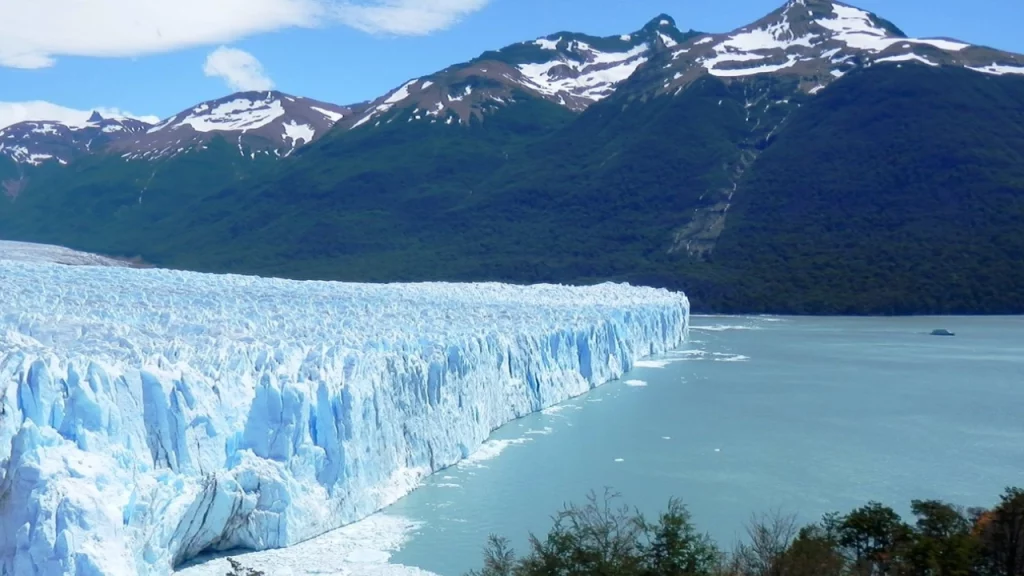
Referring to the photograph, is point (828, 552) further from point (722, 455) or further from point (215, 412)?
point (722, 455)

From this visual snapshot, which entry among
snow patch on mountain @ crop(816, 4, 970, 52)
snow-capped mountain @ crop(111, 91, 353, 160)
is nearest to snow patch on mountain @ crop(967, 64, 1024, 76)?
snow patch on mountain @ crop(816, 4, 970, 52)

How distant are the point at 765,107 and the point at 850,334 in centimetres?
2522

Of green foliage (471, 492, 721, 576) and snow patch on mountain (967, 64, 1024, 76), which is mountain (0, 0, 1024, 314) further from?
green foliage (471, 492, 721, 576)

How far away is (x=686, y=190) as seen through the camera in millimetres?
43062

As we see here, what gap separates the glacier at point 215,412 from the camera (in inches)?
239

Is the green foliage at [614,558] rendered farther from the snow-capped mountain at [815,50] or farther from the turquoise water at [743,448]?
the snow-capped mountain at [815,50]

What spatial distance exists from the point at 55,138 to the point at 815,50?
64915 mm

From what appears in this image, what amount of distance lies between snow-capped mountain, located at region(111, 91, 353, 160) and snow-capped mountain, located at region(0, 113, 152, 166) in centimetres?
360

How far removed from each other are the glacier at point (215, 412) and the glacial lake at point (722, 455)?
0.35m

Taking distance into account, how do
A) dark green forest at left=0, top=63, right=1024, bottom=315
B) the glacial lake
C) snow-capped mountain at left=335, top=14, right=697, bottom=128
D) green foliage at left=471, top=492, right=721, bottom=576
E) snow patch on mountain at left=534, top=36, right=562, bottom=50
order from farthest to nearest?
snow patch on mountain at left=534, top=36, right=562, bottom=50, snow-capped mountain at left=335, top=14, right=697, bottom=128, dark green forest at left=0, top=63, right=1024, bottom=315, the glacial lake, green foliage at left=471, top=492, right=721, bottom=576

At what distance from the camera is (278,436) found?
311 inches

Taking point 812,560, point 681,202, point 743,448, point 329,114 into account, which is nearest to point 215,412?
point 812,560

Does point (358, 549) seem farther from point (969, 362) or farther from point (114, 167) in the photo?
point (114, 167)

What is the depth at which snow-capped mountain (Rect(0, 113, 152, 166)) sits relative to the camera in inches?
3211
